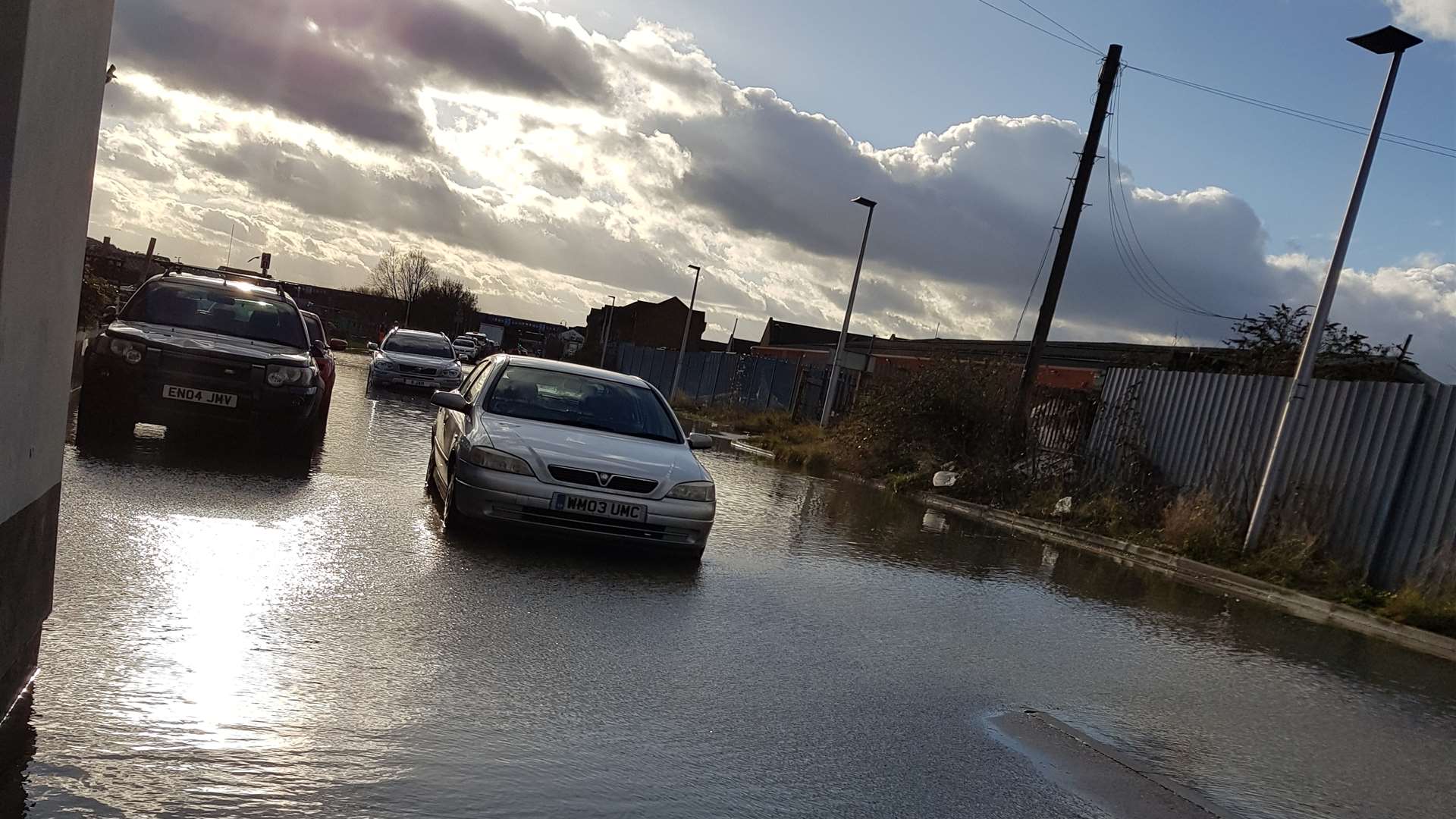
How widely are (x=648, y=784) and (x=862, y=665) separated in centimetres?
265

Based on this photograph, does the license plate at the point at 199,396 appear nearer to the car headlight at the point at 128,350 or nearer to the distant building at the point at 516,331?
the car headlight at the point at 128,350

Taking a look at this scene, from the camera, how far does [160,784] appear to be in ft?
12.2

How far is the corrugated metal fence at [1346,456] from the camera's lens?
13211 mm

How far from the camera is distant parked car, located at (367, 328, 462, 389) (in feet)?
82.1

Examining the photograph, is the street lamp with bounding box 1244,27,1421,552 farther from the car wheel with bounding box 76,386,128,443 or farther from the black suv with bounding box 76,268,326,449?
the car wheel with bounding box 76,386,128,443

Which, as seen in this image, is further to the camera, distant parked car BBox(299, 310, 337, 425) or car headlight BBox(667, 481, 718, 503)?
distant parked car BBox(299, 310, 337, 425)

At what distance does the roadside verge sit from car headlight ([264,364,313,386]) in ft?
32.4

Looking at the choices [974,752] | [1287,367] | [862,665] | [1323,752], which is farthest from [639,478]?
[1287,367]

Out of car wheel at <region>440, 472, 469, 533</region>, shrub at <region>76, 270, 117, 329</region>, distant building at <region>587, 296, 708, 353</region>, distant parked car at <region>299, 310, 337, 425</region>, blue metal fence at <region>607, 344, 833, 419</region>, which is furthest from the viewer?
distant building at <region>587, 296, 708, 353</region>

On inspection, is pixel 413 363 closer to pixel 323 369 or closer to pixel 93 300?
pixel 93 300

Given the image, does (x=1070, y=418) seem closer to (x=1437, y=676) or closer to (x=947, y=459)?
(x=947, y=459)

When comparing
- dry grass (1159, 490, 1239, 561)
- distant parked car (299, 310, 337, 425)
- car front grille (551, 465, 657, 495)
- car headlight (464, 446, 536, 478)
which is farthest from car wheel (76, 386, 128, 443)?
dry grass (1159, 490, 1239, 561)

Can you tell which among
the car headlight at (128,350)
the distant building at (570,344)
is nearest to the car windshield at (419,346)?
the car headlight at (128,350)

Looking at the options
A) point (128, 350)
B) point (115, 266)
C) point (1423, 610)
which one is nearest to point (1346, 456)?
point (1423, 610)
